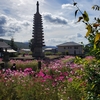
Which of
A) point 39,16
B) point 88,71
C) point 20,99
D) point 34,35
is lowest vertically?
point 20,99

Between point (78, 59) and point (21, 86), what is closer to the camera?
point (78, 59)

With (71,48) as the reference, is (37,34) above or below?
above

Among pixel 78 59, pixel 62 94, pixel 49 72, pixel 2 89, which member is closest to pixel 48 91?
pixel 62 94

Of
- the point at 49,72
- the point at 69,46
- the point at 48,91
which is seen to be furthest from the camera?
the point at 69,46

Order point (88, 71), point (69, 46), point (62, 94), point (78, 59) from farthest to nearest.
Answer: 1. point (69, 46)
2. point (62, 94)
3. point (78, 59)
4. point (88, 71)

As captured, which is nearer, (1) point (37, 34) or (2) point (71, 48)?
(1) point (37, 34)

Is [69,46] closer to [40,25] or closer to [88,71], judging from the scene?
[40,25]

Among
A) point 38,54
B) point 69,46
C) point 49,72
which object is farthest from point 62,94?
point 69,46

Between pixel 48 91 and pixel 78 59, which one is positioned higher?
pixel 78 59

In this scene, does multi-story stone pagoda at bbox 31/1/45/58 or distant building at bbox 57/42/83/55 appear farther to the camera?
distant building at bbox 57/42/83/55

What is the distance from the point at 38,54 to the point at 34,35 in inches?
184

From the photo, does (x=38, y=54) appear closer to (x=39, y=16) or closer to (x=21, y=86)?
(x=39, y=16)

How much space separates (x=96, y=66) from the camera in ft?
9.52

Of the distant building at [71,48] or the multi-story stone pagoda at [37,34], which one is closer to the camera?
the multi-story stone pagoda at [37,34]
